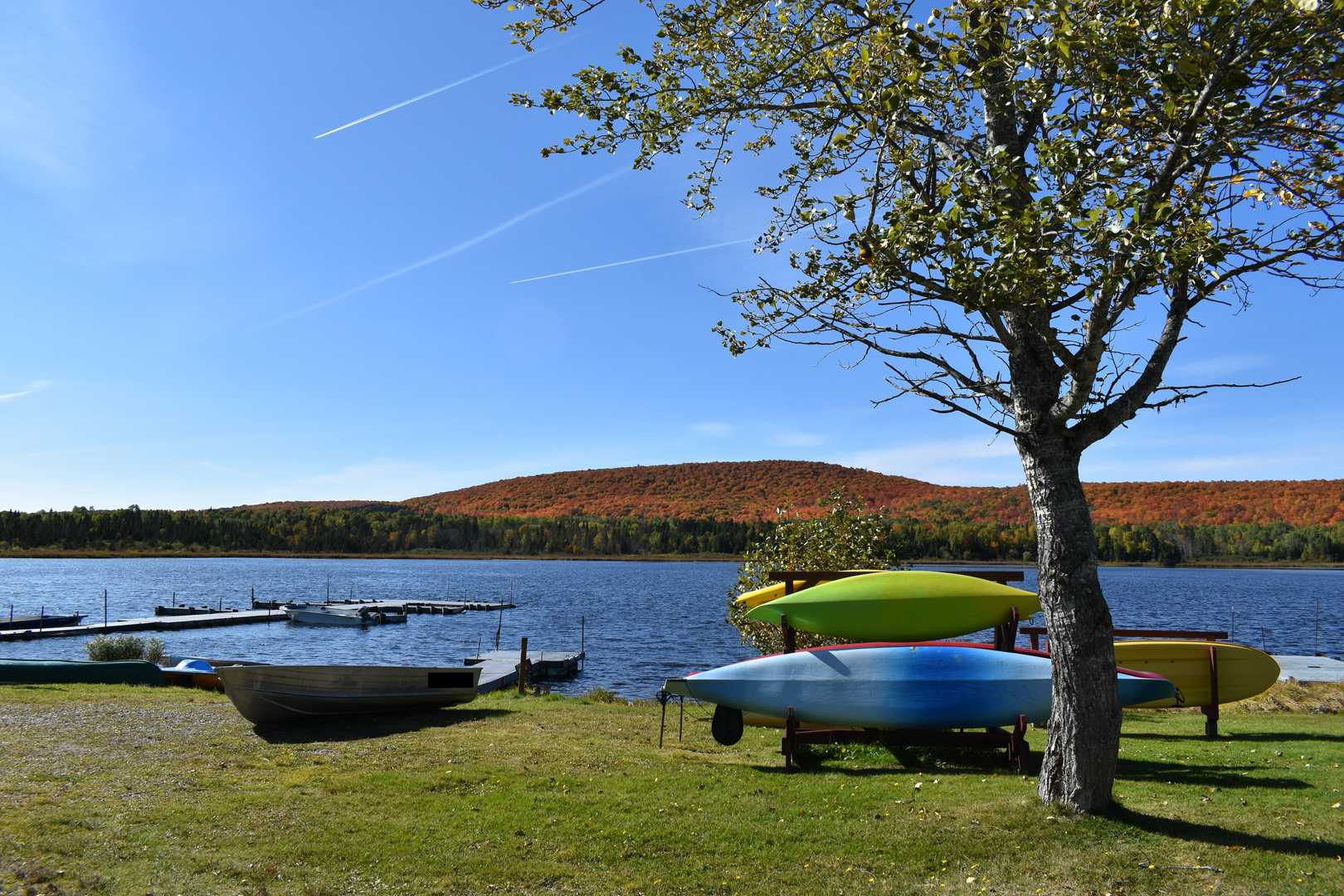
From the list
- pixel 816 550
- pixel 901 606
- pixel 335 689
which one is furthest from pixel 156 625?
pixel 901 606

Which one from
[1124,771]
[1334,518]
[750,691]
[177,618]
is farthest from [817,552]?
[1334,518]

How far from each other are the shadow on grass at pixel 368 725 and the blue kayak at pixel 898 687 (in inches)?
187

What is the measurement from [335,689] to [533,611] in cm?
4780

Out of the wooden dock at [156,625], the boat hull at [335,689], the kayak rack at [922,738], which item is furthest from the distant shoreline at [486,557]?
the kayak rack at [922,738]

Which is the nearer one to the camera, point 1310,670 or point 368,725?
point 368,725

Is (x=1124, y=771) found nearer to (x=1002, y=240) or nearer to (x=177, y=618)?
(x=1002, y=240)

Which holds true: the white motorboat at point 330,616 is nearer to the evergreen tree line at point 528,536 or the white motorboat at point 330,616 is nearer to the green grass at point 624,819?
the green grass at point 624,819

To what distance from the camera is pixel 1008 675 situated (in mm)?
10281

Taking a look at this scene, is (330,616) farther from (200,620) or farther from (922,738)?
(922,738)

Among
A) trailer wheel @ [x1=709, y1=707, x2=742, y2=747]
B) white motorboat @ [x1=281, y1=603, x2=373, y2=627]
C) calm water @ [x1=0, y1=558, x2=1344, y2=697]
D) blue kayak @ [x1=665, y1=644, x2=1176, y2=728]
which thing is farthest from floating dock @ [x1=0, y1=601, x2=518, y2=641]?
blue kayak @ [x1=665, y1=644, x2=1176, y2=728]

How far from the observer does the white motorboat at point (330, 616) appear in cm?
4791

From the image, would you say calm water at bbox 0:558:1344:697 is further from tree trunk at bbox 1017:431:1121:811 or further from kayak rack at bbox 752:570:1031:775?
tree trunk at bbox 1017:431:1121:811

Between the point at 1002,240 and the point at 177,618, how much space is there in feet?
164

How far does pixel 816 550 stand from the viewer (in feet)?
58.6
